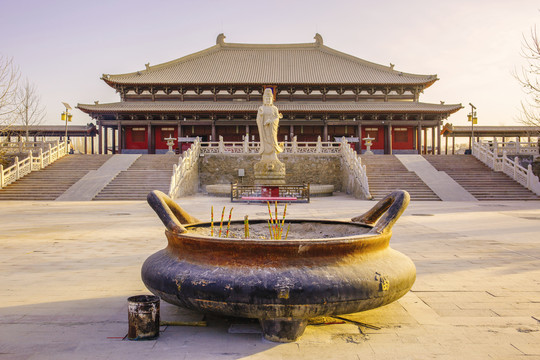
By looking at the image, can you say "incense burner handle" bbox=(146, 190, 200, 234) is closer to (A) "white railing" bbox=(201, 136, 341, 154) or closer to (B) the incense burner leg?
(B) the incense burner leg

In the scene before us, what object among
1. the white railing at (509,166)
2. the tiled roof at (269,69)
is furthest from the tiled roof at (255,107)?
the white railing at (509,166)

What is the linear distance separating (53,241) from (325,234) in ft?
16.7

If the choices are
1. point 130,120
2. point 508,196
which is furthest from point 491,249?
point 130,120

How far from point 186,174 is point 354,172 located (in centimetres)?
824

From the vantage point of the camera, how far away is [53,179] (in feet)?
69.9

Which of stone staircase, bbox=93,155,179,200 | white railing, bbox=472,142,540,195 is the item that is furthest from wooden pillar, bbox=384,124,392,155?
stone staircase, bbox=93,155,179,200

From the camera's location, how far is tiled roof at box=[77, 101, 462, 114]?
31277 mm

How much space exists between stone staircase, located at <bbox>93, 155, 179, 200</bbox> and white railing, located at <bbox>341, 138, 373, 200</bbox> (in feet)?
28.7

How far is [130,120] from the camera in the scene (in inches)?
1284

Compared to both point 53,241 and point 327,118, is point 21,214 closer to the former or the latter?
point 53,241

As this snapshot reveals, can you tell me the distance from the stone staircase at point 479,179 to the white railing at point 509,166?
21 cm

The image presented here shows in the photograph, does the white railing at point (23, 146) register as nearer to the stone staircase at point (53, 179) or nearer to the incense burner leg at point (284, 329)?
the stone staircase at point (53, 179)

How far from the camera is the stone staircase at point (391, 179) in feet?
63.3

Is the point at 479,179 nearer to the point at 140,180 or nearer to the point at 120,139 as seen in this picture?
the point at 140,180
